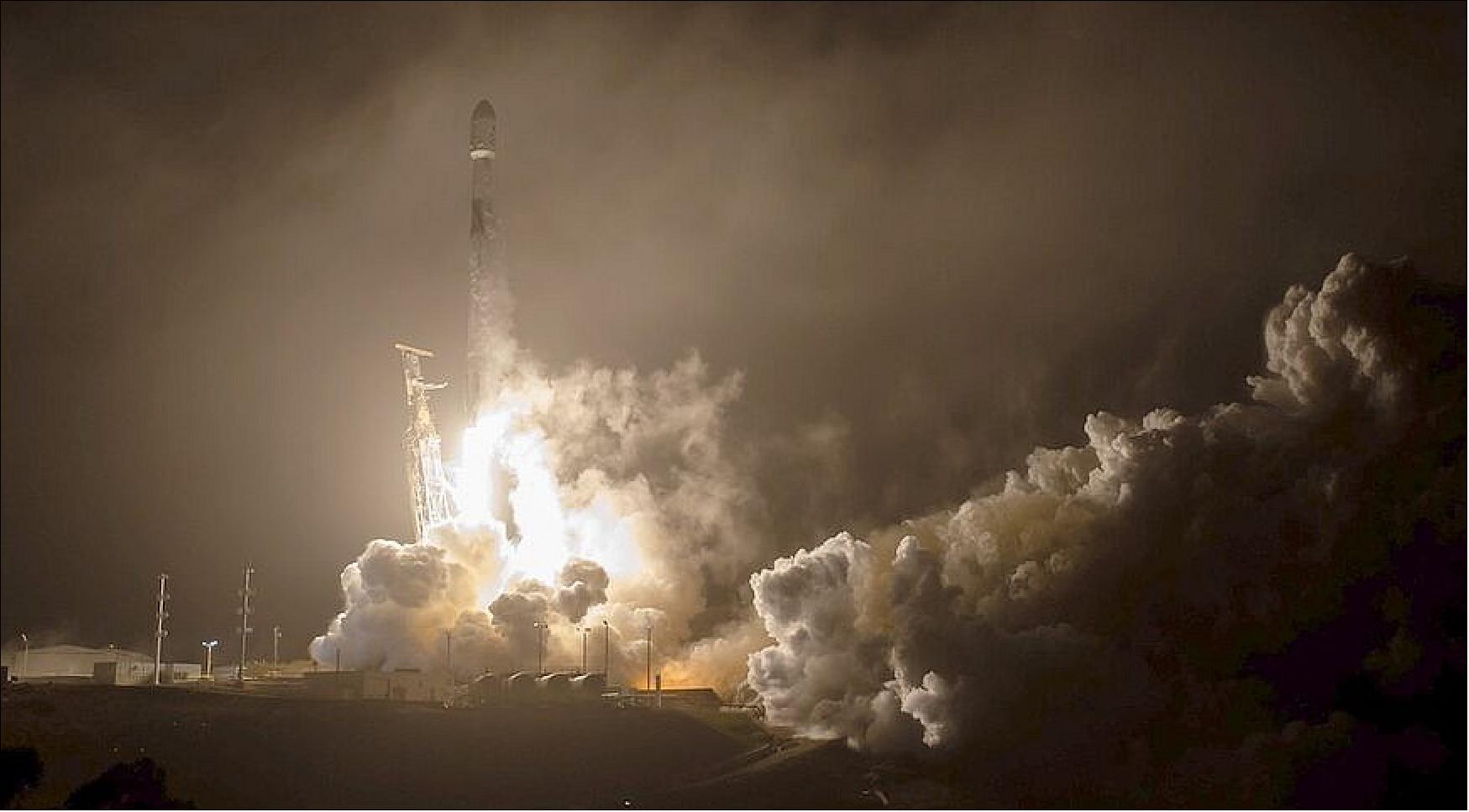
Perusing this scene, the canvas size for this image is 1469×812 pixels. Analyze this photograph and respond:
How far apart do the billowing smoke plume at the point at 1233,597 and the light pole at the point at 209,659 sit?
3756 cm

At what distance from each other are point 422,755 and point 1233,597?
30.2m

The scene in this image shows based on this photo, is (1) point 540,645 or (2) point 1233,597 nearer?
(2) point 1233,597

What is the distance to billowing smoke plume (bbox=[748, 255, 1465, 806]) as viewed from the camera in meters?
58.6

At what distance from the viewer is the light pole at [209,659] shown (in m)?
87.3

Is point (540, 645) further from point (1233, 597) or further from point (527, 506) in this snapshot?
point (1233, 597)

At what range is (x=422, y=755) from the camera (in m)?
66.0

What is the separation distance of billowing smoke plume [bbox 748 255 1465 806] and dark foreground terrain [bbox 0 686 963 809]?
13.9 ft

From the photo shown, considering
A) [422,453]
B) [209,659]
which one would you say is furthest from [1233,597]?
[209,659]

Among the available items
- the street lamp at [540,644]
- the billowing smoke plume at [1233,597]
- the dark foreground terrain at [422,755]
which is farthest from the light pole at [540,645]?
the billowing smoke plume at [1233,597]

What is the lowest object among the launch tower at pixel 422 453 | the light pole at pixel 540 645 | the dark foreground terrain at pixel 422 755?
the dark foreground terrain at pixel 422 755

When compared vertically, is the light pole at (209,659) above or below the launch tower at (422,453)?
below

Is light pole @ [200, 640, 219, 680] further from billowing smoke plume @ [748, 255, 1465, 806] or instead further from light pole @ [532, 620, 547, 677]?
billowing smoke plume @ [748, 255, 1465, 806]

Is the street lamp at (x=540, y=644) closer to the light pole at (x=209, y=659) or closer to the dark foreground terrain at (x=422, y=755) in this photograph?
the dark foreground terrain at (x=422, y=755)

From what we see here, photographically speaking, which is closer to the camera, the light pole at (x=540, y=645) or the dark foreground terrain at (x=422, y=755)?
the dark foreground terrain at (x=422, y=755)
